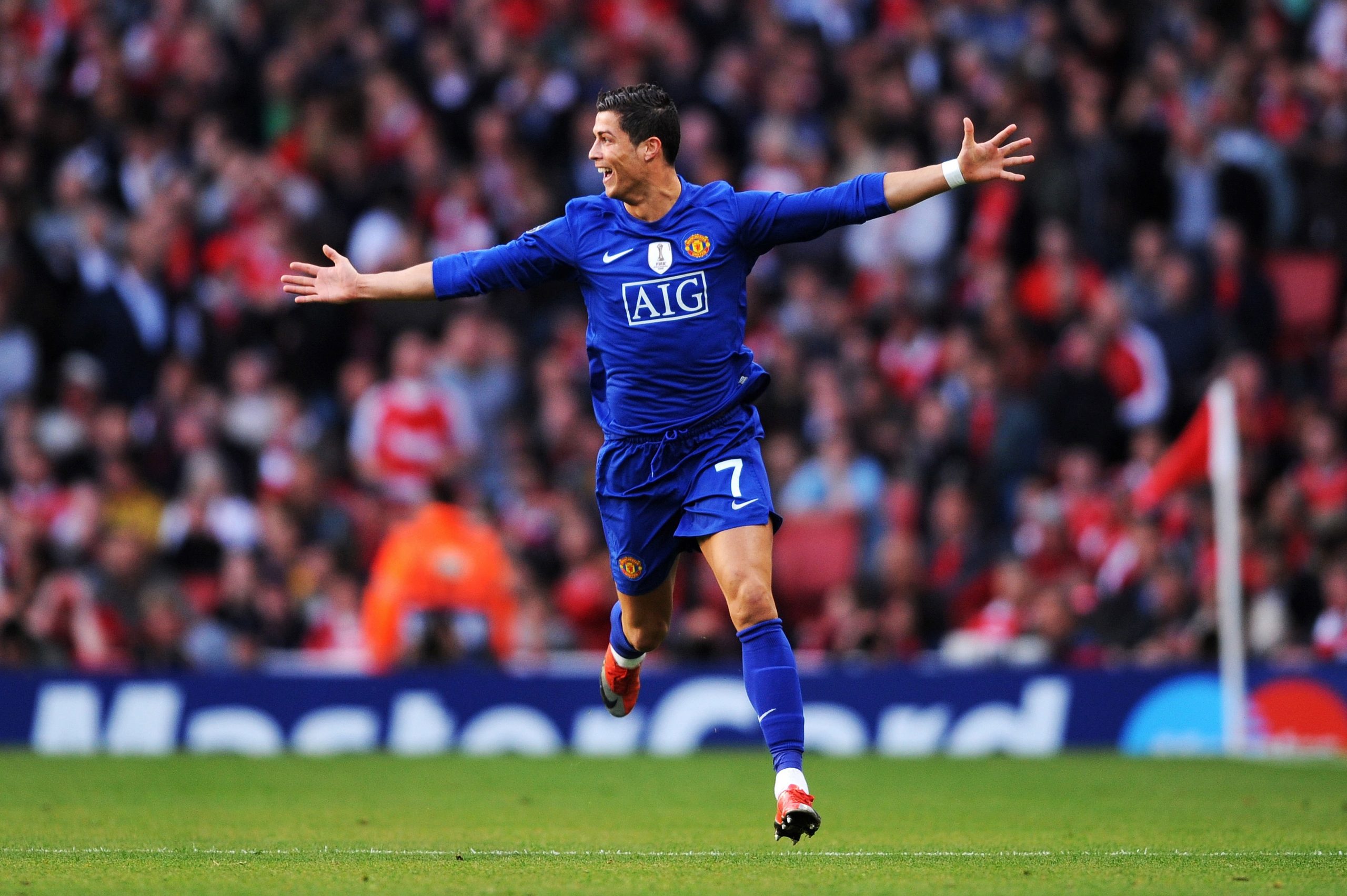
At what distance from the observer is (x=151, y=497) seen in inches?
637

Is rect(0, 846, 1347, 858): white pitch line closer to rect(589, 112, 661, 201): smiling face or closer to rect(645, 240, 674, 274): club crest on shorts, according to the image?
rect(645, 240, 674, 274): club crest on shorts

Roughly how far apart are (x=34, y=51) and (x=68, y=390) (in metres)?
4.12

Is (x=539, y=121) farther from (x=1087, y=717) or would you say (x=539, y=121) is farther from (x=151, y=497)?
(x=1087, y=717)

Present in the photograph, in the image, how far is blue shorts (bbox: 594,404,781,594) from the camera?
25.6 ft

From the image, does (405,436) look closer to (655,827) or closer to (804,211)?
(655,827)

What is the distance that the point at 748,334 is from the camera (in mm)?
16609

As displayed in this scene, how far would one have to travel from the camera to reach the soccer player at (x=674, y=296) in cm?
764

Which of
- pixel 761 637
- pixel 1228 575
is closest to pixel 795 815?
pixel 761 637

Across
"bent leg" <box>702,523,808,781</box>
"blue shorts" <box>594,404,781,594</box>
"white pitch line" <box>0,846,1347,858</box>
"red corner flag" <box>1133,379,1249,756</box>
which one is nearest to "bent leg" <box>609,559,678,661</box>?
"blue shorts" <box>594,404,781,594</box>

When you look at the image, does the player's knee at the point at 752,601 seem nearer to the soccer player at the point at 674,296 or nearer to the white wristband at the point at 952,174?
the soccer player at the point at 674,296

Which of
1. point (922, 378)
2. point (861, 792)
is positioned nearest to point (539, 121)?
point (922, 378)

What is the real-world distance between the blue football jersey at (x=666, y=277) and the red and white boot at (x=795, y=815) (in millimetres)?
1613

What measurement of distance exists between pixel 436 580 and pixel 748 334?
3.82 metres

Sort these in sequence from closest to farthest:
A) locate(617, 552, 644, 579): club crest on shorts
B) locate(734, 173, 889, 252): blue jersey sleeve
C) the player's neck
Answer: locate(734, 173, 889, 252): blue jersey sleeve → the player's neck → locate(617, 552, 644, 579): club crest on shorts
